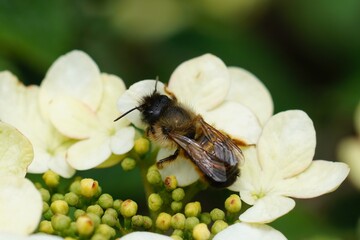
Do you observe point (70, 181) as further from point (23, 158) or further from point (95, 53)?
point (95, 53)

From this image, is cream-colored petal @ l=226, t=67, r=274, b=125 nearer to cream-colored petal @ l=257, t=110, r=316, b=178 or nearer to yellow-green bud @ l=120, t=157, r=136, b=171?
cream-colored petal @ l=257, t=110, r=316, b=178

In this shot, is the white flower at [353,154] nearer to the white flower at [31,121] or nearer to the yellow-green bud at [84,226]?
the white flower at [31,121]

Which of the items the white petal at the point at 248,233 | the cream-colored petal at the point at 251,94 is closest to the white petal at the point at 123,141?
the cream-colored petal at the point at 251,94

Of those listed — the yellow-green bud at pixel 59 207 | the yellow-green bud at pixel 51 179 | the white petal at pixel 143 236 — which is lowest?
the yellow-green bud at pixel 51 179

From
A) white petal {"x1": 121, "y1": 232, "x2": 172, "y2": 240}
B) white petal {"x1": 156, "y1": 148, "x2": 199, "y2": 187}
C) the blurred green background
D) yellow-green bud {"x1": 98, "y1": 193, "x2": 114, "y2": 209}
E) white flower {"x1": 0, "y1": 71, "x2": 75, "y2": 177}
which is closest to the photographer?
white petal {"x1": 121, "y1": 232, "x2": 172, "y2": 240}

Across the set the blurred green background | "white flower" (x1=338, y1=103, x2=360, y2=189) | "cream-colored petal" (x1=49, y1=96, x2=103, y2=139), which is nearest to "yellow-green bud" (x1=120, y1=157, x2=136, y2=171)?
"cream-colored petal" (x1=49, y1=96, x2=103, y2=139)
